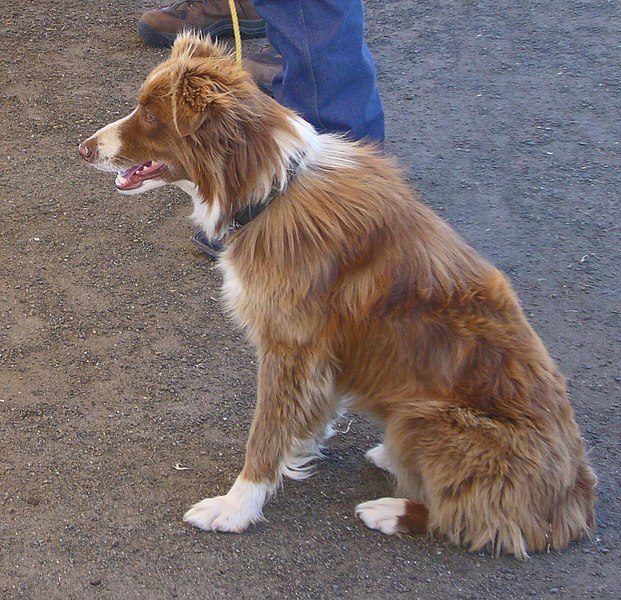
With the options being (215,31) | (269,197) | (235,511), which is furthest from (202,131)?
(215,31)

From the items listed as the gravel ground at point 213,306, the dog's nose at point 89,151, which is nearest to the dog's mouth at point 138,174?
the dog's nose at point 89,151

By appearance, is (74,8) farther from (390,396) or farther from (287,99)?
(390,396)

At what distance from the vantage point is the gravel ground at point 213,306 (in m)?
3.08

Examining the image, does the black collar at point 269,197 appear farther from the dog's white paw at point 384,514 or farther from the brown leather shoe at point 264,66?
the brown leather shoe at point 264,66

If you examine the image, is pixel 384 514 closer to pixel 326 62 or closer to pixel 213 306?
pixel 213 306

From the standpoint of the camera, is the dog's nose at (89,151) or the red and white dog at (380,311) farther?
the dog's nose at (89,151)

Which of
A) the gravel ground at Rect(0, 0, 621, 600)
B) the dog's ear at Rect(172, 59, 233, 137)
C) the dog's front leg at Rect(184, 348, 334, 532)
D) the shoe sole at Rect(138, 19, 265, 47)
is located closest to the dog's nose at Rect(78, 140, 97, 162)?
the dog's ear at Rect(172, 59, 233, 137)

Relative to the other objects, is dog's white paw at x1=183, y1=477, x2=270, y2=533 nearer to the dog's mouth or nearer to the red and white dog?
the red and white dog

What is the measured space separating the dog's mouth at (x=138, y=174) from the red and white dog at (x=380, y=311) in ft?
0.06

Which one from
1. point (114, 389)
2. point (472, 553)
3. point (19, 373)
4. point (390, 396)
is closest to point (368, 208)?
point (390, 396)

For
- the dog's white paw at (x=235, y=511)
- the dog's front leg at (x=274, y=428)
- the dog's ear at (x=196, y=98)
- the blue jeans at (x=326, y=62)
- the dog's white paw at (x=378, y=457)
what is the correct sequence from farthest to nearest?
the blue jeans at (x=326, y=62) < the dog's white paw at (x=378, y=457) < the dog's white paw at (x=235, y=511) < the dog's front leg at (x=274, y=428) < the dog's ear at (x=196, y=98)

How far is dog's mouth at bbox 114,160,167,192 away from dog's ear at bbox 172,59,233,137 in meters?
0.28

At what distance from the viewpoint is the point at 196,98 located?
2781 millimetres

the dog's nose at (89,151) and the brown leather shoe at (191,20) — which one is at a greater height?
the dog's nose at (89,151)
